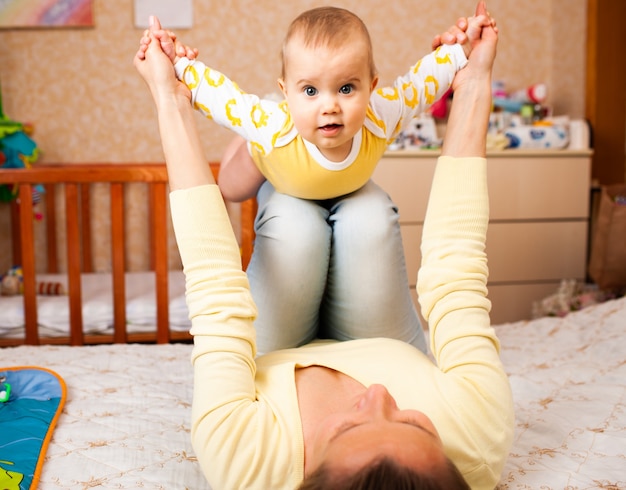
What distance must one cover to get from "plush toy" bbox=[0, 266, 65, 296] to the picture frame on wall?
1.16 meters

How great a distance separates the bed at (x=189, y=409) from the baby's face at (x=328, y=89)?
0.57m

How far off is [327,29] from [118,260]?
1.50 metres

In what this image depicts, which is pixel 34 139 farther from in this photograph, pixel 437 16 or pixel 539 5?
pixel 539 5

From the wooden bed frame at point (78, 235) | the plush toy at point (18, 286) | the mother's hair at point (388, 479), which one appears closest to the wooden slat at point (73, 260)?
the wooden bed frame at point (78, 235)

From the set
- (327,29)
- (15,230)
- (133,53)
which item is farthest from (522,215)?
(15,230)

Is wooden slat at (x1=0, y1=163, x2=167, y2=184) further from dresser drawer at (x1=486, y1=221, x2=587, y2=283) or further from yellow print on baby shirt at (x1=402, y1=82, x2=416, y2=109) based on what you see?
dresser drawer at (x1=486, y1=221, x2=587, y2=283)

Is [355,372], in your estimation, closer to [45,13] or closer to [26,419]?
[26,419]

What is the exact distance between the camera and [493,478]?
85cm

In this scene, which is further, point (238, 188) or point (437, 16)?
point (437, 16)

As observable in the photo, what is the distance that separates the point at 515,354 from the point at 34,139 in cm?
245

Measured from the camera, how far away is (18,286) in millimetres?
2680

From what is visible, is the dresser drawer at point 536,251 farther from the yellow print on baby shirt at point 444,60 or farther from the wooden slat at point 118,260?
the yellow print on baby shirt at point 444,60

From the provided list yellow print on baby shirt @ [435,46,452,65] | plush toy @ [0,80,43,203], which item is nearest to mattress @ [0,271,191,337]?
plush toy @ [0,80,43,203]

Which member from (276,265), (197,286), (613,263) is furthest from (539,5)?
(197,286)
